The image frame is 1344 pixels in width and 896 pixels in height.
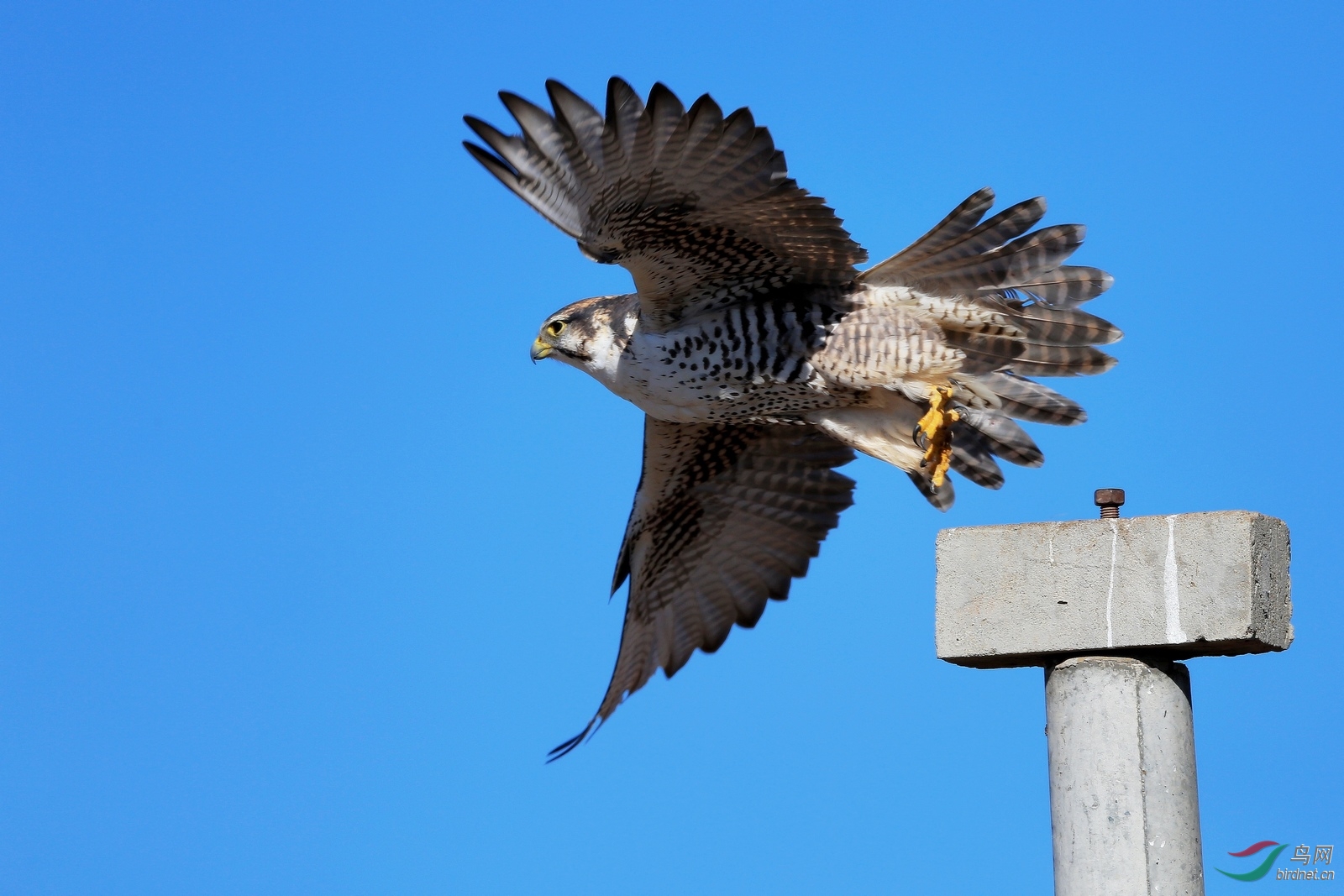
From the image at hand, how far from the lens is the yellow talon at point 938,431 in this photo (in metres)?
5.42

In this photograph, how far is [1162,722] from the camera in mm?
4219

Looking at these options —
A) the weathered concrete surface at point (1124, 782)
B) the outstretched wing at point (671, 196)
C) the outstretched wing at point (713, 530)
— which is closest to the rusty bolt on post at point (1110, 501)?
the weathered concrete surface at point (1124, 782)

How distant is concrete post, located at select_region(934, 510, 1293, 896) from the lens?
13.4 feet

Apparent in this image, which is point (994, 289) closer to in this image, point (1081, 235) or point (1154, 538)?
point (1081, 235)

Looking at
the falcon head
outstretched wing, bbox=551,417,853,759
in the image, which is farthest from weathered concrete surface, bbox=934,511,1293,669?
outstretched wing, bbox=551,417,853,759

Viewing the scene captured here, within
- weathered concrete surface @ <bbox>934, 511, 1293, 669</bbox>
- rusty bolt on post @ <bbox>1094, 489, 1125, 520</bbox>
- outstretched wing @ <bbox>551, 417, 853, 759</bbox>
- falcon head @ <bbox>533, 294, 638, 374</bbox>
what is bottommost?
weathered concrete surface @ <bbox>934, 511, 1293, 669</bbox>

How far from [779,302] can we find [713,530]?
1509 mm

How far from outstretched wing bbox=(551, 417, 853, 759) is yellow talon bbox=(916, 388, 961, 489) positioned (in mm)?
767

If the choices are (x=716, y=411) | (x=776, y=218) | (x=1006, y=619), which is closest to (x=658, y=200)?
(x=776, y=218)

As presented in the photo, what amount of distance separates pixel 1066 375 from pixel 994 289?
0.44m

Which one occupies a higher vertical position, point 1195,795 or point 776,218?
point 776,218

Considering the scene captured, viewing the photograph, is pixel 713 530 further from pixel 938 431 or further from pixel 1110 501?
pixel 1110 501

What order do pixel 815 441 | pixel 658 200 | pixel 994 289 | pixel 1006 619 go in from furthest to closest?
pixel 815 441, pixel 994 289, pixel 658 200, pixel 1006 619

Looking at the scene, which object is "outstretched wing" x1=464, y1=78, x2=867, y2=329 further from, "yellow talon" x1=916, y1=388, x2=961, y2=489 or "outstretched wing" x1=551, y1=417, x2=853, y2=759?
"outstretched wing" x1=551, y1=417, x2=853, y2=759
